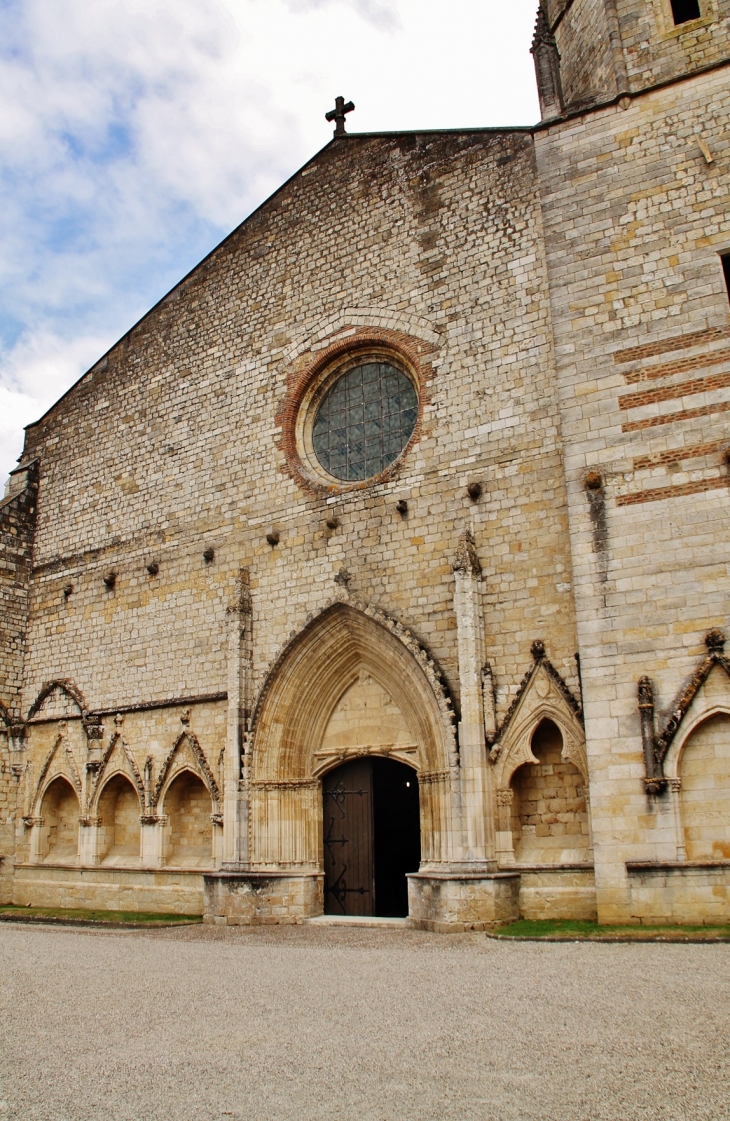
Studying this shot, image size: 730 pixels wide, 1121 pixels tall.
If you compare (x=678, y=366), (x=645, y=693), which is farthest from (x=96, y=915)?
(x=678, y=366)

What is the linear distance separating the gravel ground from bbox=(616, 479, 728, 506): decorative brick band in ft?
15.0

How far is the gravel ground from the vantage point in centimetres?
413

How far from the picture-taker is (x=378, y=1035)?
17.3 ft

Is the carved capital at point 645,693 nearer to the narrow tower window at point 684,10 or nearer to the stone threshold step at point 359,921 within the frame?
the stone threshold step at point 359,921

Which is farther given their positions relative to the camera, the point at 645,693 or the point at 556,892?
the point at 556,892

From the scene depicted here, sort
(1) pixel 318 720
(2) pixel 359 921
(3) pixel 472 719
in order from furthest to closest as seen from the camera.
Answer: (1) pixel 318 720 → (2) pixel 359 921 → (3) pixel 472 719

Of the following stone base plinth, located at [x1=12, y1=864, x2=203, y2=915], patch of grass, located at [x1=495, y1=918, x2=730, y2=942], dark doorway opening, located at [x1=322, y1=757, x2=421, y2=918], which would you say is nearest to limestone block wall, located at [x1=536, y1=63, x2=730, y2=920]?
patch of grass, located at [x1=495, y1=918, x2=730, y2=942]

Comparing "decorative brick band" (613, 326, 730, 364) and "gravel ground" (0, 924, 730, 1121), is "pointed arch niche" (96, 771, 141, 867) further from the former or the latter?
"decorative brick band" (613, 326, 730, 364)

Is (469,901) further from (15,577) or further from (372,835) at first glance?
(15,577)

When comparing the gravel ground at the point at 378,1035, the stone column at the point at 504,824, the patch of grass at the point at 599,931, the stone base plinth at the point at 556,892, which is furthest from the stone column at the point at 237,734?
the patch of grass at the point at 599,931

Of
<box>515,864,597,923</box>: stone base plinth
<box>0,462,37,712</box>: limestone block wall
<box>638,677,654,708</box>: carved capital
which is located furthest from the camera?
<box>0,462,37,712</box>: limestone block wall

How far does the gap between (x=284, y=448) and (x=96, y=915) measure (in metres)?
7.39

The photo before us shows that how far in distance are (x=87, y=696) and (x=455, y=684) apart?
716cm

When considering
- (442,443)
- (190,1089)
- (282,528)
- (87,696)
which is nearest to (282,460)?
(282,528)
